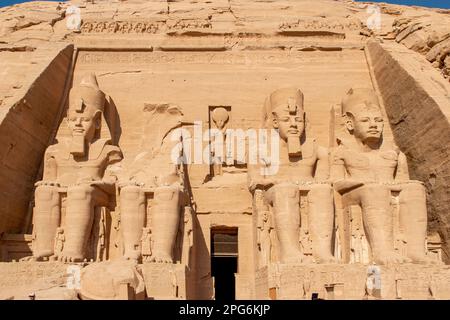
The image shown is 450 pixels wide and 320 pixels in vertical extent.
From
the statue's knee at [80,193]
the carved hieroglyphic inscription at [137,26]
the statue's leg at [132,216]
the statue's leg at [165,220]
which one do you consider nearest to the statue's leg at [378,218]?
the statue's leg at [165,220]

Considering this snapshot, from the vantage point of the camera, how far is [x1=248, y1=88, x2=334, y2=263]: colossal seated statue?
7324 millimetres

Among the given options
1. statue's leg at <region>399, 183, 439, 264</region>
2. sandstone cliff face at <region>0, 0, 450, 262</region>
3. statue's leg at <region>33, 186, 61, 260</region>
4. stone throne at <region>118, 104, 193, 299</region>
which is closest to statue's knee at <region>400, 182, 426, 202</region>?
statue's leg at <region>399, 183, 439, 264</region>

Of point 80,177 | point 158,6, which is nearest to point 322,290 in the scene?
point 80,177

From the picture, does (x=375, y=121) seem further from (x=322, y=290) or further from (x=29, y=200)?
(x=29, y=200)

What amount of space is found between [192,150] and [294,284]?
2.70 m

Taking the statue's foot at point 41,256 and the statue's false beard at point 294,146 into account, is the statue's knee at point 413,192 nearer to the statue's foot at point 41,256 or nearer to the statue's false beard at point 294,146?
the statue's false beard at point 294,146

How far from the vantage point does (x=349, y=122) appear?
8.34 meters

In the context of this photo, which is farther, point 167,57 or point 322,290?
point 167,57

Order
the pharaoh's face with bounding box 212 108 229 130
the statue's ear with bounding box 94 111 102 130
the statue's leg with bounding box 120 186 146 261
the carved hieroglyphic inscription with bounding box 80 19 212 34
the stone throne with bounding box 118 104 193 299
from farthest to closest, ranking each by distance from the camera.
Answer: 1. the carved hieroglyphic inscription with bounding box 80 19 212 34
2. the pharaoh's face with bounding box 212 108 229 130
3. the statue's ear with bounding box 94 111 102 130
4. the statue's leg with bounding box 120 186 146 261
5. the stone throne with bounding box 118 104 193 299

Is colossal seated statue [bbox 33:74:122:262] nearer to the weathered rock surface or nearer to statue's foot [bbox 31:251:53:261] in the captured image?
statue's foot [bbox 31:251:53:261]

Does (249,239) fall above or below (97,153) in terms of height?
below

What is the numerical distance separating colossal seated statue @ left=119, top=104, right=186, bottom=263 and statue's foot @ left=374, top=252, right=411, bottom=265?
237 centimetres

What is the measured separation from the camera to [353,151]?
7973 mm

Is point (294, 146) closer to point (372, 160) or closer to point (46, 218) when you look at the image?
point (372, 160)
